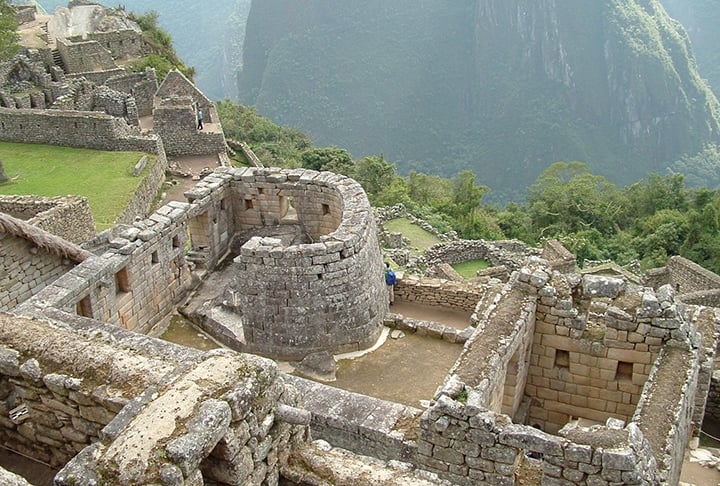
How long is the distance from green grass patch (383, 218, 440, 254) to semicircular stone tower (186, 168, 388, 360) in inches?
608

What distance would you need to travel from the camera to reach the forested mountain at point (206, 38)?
409ft

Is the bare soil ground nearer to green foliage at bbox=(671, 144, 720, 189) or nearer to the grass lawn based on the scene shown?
the grass lawn

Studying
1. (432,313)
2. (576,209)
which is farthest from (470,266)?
(576,209)

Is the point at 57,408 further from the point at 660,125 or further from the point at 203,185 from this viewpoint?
the point at 660,125

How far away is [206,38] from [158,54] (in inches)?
3938

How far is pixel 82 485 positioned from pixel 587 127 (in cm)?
11439

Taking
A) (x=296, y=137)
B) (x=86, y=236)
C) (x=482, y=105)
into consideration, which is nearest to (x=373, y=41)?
(x=482, y=105)

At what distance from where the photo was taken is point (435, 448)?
650 cm

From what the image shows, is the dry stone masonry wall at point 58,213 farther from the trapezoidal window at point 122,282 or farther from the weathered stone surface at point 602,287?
the weathered stone surface at point 602,287

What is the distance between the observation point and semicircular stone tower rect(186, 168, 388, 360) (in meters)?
9.52

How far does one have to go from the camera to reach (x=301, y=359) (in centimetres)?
998

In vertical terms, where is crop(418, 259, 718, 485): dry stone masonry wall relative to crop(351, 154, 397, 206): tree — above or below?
above

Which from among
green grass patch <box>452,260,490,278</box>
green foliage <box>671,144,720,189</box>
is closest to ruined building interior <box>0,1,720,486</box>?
green grass patch <box>452,260,490,278</box>

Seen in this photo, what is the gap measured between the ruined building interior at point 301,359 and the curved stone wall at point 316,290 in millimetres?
27
